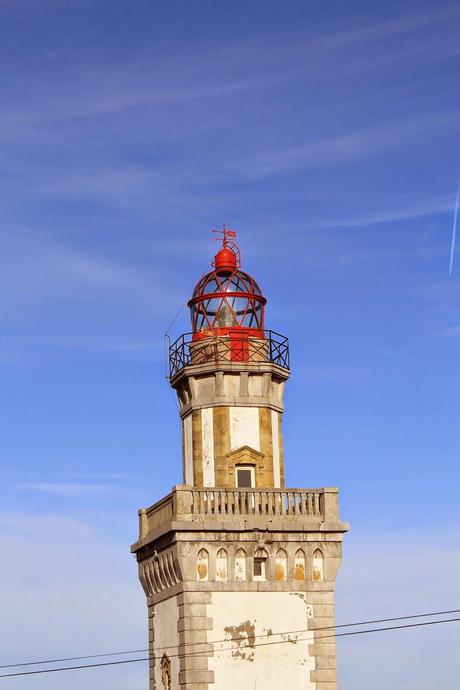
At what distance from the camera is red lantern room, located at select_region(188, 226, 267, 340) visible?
4678cm

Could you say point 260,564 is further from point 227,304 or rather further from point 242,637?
point 227,304

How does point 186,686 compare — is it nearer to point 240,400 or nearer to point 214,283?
point 240,400

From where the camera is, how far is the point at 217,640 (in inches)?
1661

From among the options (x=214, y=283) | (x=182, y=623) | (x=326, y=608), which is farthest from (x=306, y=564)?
(x=214, y=283)

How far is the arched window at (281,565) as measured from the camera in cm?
4331

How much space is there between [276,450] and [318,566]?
4.18 meters

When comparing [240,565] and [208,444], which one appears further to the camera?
[208,444]

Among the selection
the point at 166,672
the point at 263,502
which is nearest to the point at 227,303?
the point at 263,502

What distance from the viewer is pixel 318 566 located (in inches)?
1718

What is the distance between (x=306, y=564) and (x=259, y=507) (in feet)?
7.16

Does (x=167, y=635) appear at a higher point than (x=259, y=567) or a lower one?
lower

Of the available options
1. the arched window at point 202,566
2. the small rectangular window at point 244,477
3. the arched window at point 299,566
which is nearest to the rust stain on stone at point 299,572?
the arched window at point 299,566

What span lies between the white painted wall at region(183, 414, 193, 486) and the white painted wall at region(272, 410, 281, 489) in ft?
8.52

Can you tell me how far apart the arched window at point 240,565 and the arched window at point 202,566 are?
2.93 feet
